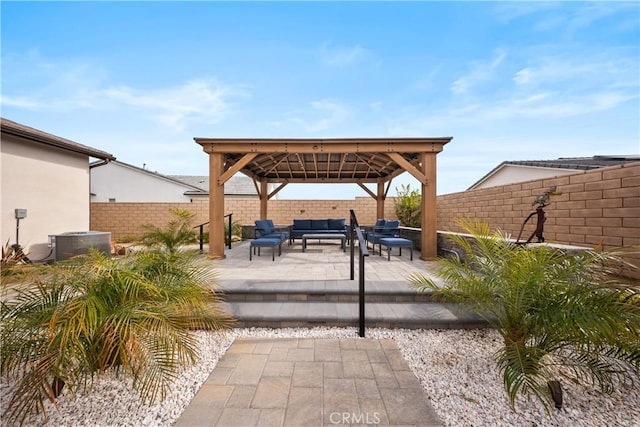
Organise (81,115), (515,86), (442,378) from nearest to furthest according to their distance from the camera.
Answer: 1. (442,378)
2. (515,86)
3. (81,115)

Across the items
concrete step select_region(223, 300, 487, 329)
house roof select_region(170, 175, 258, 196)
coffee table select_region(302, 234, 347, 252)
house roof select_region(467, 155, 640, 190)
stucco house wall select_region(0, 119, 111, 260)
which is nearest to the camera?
concrete step select_region(223, 300, 487, 329)

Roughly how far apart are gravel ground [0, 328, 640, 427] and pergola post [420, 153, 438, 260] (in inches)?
144

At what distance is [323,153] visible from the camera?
664cm

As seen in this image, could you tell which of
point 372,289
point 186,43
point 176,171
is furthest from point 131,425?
point 176,171

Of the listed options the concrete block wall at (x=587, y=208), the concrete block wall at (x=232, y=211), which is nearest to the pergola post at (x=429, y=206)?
the concrete block wall at (x=587, y=208)

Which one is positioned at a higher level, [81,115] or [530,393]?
[81,115]

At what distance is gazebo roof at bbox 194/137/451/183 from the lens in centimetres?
607

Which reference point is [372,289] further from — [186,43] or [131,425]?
[186,43]

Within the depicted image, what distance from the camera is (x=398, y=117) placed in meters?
9.67

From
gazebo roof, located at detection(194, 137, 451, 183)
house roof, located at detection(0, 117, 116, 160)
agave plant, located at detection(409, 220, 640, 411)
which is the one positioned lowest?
agave plant, located at detection(409, 220, 640, 411)

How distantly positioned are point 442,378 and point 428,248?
4193mm

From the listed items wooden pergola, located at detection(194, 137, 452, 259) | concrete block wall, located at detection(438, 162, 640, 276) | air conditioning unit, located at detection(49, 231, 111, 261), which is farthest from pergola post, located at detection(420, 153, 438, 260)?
air conditioning unit, located at detection(49, 231, 111, 261)

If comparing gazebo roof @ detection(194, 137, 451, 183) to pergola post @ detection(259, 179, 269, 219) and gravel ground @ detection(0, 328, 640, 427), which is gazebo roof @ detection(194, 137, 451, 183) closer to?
pergola post @ detection(259, 179, 269, 219)

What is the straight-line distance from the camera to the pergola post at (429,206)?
6031mm
